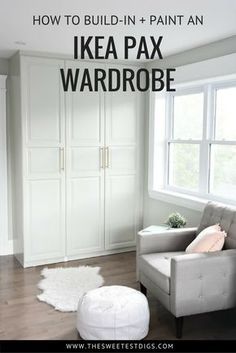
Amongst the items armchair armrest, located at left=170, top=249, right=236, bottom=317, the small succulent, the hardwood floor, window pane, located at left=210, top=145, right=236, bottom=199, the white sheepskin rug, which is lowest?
the hardwood floor

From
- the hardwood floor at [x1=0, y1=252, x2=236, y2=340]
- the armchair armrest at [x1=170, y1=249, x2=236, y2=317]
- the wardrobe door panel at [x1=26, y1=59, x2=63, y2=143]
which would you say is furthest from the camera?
the wardrobe door panel at [x1=26, y1=59, x2=63, y2=143]

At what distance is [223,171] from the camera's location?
3.95 m

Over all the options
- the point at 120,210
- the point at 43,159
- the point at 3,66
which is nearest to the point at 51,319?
the point at 43,159

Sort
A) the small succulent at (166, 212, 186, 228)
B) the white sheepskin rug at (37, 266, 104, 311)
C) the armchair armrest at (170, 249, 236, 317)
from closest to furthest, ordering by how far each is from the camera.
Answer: the armchair armrest at (170, 249, 236, 317) < the white sheepskin rug at (37, 266, 104, 311) < the small succulent at (166, 212, 186, 228)

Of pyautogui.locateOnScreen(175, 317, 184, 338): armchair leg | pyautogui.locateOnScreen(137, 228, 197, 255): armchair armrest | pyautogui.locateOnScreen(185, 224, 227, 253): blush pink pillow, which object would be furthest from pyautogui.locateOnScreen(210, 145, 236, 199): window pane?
pyautogui.locateOnScreen(175, 317, 184, 338): armchair leg

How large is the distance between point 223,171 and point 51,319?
211 centimetres

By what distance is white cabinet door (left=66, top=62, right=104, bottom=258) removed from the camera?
445cm

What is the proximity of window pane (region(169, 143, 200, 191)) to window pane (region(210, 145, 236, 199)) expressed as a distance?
242mm

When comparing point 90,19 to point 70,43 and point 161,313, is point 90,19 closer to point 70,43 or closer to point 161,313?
point 70,43

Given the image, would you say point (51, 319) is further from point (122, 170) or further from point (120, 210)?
point (122, 170)

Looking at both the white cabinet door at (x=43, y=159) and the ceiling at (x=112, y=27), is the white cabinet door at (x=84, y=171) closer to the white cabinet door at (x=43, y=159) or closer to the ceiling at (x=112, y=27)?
the white cabinet door at (x=43, y=159)

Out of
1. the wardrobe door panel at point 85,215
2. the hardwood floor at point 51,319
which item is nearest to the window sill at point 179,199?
the wardrobe door panel at point 85,215

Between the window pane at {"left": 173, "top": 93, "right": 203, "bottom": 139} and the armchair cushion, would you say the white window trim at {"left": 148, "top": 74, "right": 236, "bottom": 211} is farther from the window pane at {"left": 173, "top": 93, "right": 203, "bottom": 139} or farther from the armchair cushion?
the armchair cushion

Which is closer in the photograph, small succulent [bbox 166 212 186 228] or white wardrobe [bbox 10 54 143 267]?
small succulent [bbox 166 212 186 228]
